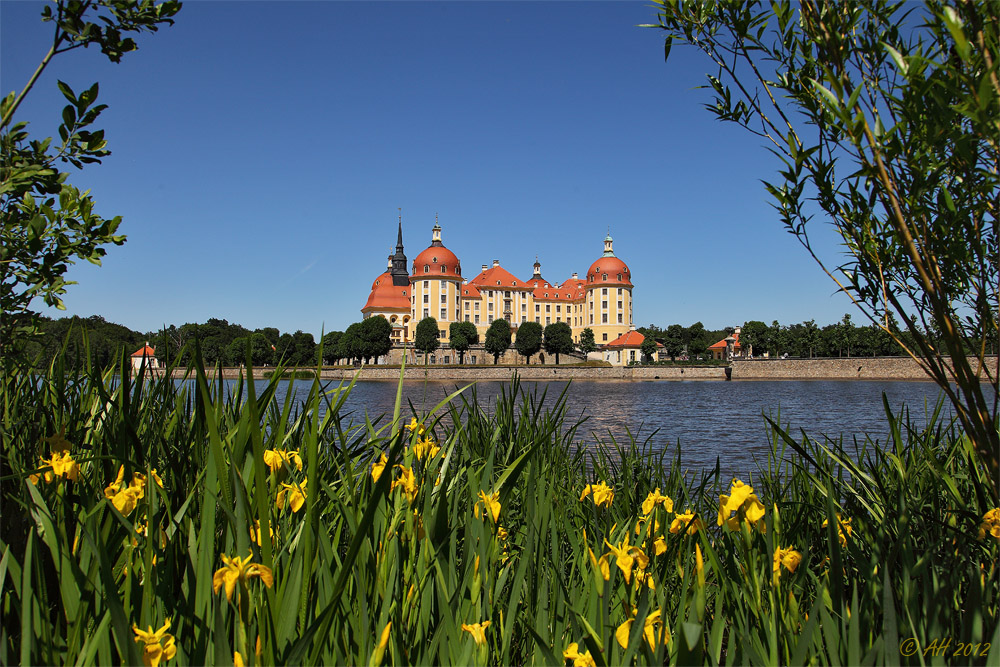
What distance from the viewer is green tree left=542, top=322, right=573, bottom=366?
77.2 meters

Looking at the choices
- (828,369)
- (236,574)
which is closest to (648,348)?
(828,369)

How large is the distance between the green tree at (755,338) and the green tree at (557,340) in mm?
28050

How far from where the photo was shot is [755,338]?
88375 mm

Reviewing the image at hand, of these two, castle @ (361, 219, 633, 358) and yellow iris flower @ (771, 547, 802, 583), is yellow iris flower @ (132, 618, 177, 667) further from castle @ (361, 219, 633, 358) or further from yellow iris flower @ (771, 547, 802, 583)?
castle @ (361, 219, 633, 358)

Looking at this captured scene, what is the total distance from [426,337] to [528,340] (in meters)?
12.2

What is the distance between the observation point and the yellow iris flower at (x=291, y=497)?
1433mm

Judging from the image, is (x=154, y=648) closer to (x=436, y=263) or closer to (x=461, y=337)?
(x=461, y=337)

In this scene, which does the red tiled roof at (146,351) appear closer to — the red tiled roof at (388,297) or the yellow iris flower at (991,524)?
the yellow iris flower at (991,524)

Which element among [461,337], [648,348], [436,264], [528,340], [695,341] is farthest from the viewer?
[695,341]

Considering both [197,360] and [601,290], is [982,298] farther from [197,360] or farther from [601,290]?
[601,290]

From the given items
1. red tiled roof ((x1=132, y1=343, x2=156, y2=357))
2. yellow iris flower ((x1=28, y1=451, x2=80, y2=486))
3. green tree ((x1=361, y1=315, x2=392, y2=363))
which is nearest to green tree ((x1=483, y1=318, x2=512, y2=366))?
green tree ((x1=361, y1=315, x2=392, y2=363))

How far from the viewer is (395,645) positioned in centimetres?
136

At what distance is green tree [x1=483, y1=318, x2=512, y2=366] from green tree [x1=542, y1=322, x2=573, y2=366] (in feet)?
15.8

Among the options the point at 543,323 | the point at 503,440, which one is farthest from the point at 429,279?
the point at 503,440
